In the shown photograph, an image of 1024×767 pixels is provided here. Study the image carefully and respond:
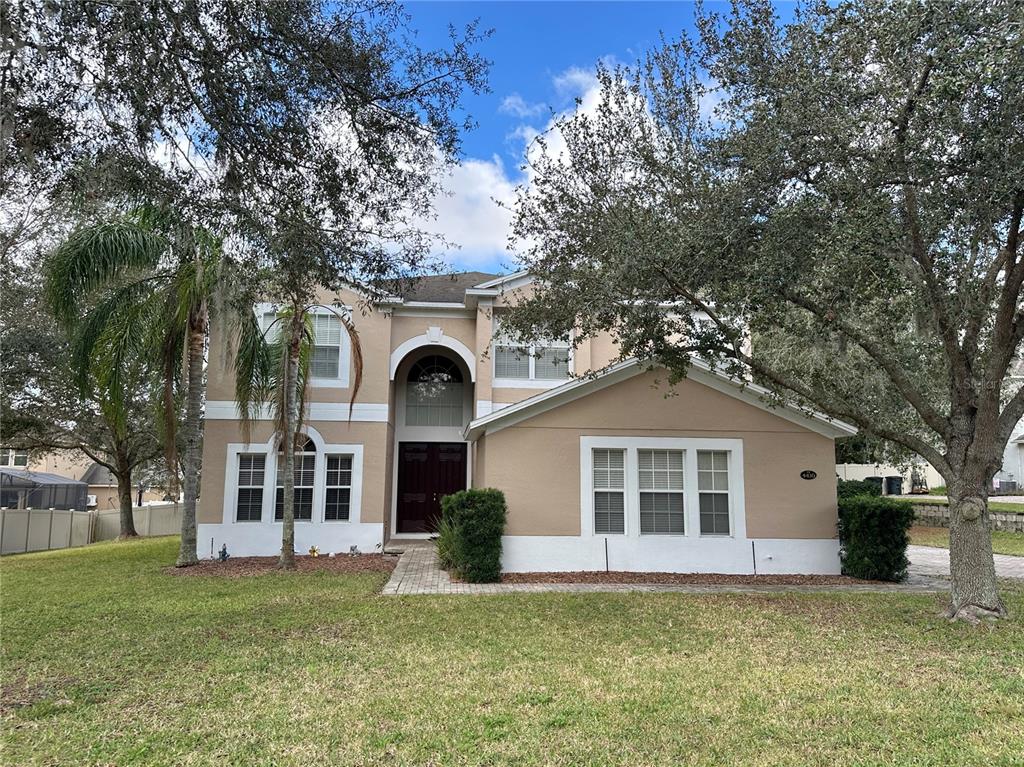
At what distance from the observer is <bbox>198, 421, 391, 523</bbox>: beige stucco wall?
14.8 m

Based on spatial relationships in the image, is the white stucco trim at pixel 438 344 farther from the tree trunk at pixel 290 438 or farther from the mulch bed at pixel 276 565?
the mulch bed at pixel 276 565

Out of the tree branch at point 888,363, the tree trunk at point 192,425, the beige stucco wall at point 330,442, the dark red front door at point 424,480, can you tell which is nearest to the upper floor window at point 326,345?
the beige stucco wall at point 330,442

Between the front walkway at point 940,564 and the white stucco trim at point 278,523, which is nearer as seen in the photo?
the front walkway at point 940,564

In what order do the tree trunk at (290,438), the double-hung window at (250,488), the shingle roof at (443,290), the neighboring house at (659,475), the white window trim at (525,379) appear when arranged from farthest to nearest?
the shingle roof at (443,290), the white window trim at (525,379), the double-hung window at (250,488), the tree trunk at (290,438), the neighboring house at (659,475)

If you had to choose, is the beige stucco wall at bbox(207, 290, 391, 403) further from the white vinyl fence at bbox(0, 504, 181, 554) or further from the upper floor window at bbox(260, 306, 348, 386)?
the white vinyl fence at bbox(0, 504, 181, 554)

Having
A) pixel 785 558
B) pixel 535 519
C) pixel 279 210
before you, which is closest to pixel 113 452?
pixel 535 519

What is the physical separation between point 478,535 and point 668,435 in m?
4.02

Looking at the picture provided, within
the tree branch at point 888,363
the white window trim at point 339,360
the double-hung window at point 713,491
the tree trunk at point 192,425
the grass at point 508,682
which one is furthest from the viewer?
the white window trim at point 339,360

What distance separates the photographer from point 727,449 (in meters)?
12.7

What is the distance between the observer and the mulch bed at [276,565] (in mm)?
12469

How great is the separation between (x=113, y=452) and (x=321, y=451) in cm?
1216

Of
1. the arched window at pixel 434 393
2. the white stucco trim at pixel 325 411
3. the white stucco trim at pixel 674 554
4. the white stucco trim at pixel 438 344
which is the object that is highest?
the white stucco trim at pixel 438 344

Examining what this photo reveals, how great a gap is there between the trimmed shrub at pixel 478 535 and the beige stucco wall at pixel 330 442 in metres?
4.15

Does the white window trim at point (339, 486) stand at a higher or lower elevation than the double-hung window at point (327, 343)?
lower
